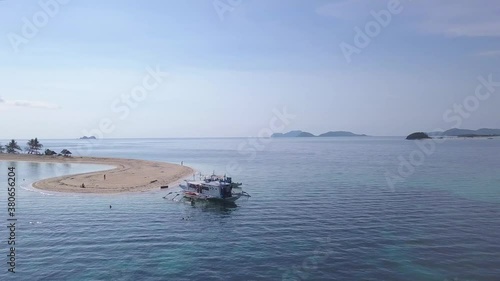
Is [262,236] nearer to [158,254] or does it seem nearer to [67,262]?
[158,254]

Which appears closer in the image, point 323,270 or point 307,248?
point 323,270

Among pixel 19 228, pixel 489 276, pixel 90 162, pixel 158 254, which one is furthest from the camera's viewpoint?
pixel 90 162

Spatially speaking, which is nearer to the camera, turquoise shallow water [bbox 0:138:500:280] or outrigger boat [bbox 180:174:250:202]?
turquoise shallow water [bbox 0:138:500:280]

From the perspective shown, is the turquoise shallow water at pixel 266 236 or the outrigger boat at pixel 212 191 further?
the outrigger boat at pixel 212 191

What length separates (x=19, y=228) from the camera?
1906 inches

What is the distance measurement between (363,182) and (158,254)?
64301mm

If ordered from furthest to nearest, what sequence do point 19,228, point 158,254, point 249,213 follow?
point 249,213 < point 19,228 < point 158,254

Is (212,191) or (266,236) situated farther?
(212,191)

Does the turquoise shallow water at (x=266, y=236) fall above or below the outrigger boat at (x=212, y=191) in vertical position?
below

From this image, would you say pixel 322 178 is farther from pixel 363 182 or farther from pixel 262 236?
pixel 262 236

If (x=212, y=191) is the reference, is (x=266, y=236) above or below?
below

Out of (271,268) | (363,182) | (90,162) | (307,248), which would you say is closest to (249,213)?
(307,248)

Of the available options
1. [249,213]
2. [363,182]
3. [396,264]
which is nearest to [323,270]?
[396,264]

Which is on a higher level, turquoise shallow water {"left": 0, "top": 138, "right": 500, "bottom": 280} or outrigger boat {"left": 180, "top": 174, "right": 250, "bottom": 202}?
outrigger boat {"left": 180, "top": 174, "right": 250, "bottom": 202}
